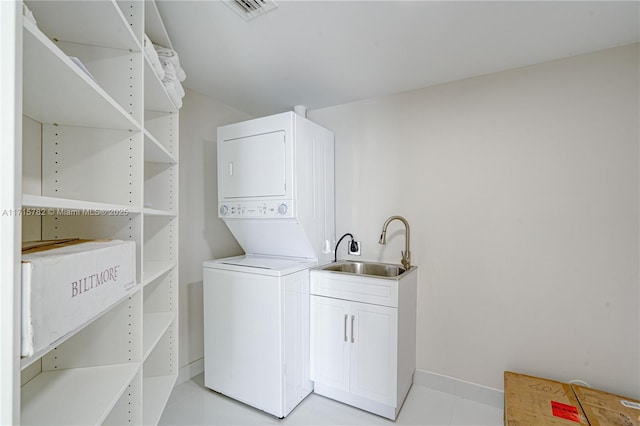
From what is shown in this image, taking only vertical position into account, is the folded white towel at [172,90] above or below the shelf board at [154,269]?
above

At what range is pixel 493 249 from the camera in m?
2.18

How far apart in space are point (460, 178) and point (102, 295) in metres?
2.33

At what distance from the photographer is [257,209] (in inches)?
Result: 91.0

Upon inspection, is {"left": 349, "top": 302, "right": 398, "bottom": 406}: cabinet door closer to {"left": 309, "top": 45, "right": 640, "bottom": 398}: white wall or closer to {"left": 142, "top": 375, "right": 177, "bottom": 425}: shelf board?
{"left": 309, "top": 45, "right": 640, "bottom": 398}: white wall

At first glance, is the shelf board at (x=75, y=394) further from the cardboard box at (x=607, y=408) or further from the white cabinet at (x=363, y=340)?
the cardboard box at (x=607, y=408)

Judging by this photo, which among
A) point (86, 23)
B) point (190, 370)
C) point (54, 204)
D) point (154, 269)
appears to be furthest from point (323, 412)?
point (86, 23)

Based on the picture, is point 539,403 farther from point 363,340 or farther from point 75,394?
point 75,394

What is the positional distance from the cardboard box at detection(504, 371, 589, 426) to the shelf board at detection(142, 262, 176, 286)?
198 centimetres

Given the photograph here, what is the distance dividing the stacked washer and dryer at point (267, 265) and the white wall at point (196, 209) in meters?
0.30

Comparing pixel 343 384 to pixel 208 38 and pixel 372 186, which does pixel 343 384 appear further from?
pixel 208 38

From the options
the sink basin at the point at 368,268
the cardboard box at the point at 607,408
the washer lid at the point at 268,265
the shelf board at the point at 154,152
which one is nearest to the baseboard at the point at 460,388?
the cardboard box at the point at 607,408

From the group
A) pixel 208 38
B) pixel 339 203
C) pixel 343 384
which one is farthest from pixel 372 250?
pixel 208 38

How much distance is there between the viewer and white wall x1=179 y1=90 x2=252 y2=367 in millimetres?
2506

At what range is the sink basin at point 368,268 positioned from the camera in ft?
8.03
